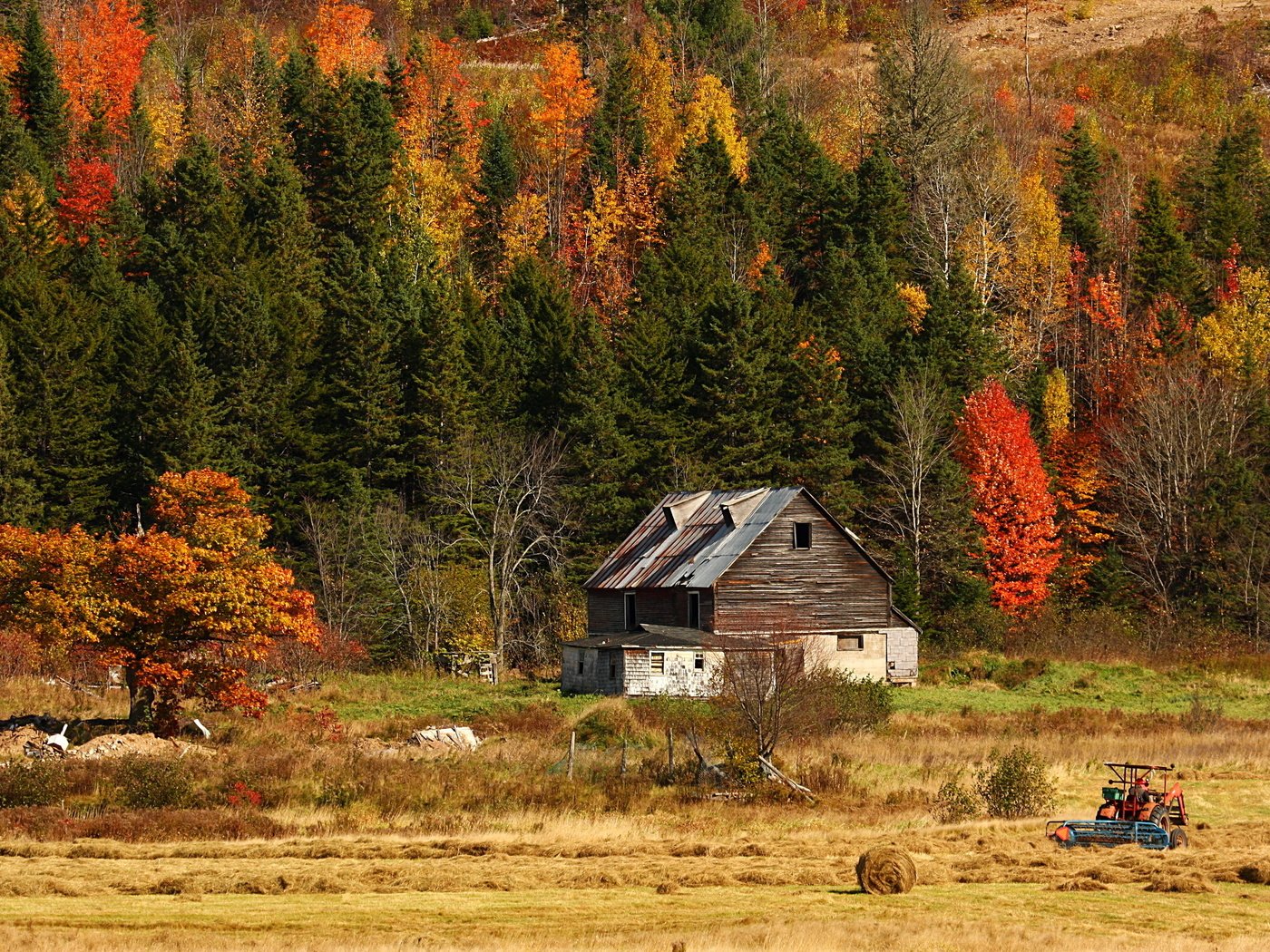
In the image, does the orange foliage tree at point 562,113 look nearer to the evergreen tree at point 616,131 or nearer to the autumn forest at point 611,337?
the autumn forest at point 611,337

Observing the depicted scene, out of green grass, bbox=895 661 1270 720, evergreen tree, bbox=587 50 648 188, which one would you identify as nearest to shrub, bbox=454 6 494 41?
evergreen tree, bbox=587 50 648 188

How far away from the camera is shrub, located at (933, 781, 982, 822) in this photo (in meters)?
32.9

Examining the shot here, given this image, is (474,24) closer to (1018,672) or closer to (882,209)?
(882,209)

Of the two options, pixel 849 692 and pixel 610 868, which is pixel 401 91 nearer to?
pixel 849 692

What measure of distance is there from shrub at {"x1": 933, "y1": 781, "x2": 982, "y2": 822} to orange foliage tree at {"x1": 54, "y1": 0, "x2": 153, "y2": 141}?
83624 millimetres

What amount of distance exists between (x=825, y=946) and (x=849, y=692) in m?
25.0

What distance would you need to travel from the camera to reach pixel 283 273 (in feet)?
266

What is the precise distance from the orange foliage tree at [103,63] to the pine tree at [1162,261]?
61134 millimetres

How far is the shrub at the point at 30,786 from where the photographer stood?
34531 millimetres

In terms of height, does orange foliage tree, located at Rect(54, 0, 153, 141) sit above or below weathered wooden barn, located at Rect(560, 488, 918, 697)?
above

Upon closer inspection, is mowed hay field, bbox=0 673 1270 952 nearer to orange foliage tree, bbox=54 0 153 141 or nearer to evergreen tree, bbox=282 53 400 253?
evergreen tree, bbox=282 53 400 253

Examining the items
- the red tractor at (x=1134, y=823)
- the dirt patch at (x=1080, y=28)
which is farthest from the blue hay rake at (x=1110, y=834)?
the dirt patch at (x=1080, y=28)

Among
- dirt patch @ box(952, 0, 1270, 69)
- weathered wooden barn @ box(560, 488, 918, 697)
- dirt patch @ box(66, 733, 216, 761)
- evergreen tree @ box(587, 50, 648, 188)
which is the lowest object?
dirt patch @ box(66, 733, 216, 761)

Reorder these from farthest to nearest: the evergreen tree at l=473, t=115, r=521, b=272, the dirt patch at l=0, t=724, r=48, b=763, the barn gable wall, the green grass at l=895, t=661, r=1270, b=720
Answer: the evergreen tree at l=473, t=115, r=521, b=272
the barn gable wall
the green grass at l=895, t=661, r=1270, b=720
the dirt patch at l=0, t=724, r=48, b=763
